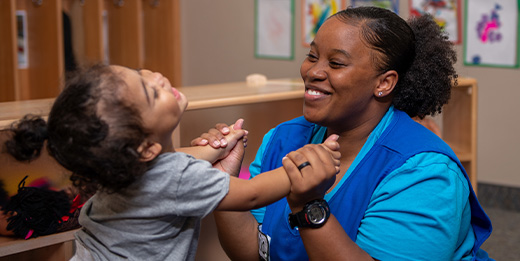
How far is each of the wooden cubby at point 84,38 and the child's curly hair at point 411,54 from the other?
2486 mm

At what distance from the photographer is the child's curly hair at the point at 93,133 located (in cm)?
113

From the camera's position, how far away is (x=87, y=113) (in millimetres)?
1128

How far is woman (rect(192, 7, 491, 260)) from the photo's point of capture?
55.1 inches

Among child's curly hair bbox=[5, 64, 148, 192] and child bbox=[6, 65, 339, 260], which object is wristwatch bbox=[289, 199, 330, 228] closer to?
child bbox=[6, 65, 339, 260]

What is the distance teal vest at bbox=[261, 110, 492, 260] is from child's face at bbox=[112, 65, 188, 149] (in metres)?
0.50

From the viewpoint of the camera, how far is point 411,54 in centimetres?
168

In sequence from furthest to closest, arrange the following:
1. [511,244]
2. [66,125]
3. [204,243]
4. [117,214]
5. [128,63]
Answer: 1. [128,63]
2. [511,244]
3. [204,243]
4. [117,214]
5. [66,125]

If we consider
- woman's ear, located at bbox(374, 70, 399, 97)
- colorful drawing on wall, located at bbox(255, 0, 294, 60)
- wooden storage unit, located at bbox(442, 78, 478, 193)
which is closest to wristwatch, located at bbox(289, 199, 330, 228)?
woman's ear, located at bbox(374, 70, 399, 97)

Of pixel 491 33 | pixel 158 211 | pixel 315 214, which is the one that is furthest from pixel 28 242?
pixel 491 33

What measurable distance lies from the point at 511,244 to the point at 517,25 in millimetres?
1522

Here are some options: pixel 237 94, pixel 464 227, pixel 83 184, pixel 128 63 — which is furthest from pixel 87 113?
pixel 128 63

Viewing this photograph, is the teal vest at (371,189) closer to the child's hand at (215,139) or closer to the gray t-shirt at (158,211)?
the child's hand at (215,139)

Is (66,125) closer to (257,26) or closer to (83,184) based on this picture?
(83,184)

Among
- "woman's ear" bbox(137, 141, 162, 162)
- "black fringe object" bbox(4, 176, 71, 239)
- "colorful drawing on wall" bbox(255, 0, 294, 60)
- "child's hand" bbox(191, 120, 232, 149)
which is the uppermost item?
"colorful drawing on wall" bbox(255, 0, 294, 60)
